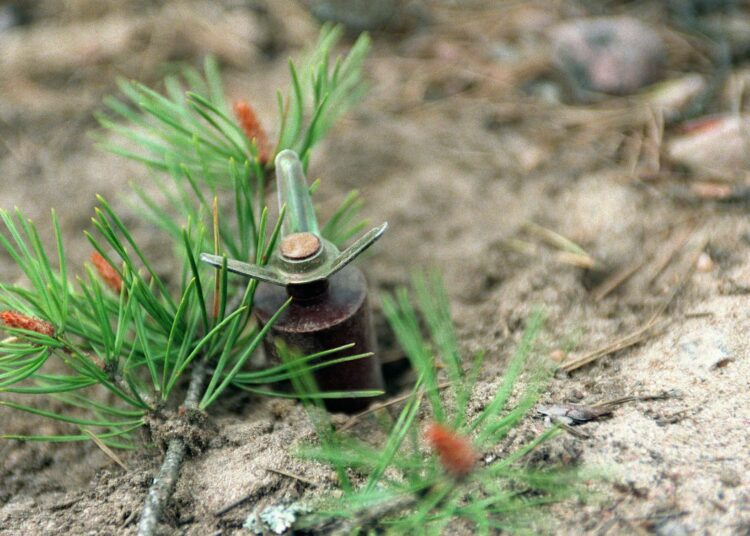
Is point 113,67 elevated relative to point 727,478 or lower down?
elevated

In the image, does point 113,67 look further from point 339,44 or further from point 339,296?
point 339,296

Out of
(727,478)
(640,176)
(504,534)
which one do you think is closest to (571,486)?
(504,534)

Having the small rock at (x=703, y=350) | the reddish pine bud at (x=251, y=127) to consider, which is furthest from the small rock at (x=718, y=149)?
the reddish pine bud at (x=251, y=127)

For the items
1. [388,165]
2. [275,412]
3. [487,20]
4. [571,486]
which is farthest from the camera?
[487,20]

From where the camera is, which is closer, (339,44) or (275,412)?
(275,412)

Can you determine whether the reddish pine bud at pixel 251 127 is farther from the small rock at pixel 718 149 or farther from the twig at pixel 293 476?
the small rock at pixel 718 149

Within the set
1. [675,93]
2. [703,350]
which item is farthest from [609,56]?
[703,350]

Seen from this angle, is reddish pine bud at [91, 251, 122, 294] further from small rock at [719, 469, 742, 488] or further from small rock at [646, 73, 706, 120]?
small rock at [646, 73, 706, 120]
